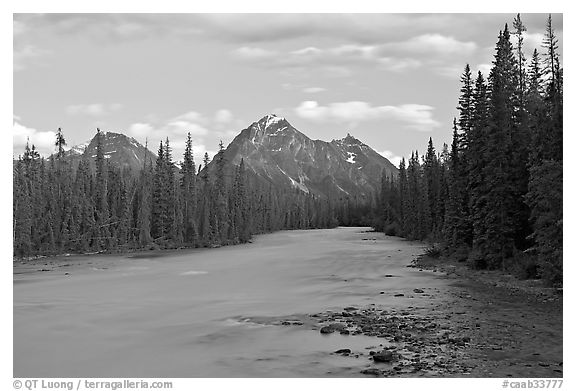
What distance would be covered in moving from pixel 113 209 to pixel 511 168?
62511mm

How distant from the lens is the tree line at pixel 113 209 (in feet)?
233

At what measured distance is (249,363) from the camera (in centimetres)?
1781

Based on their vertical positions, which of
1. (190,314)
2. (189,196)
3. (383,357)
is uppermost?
(189,196)

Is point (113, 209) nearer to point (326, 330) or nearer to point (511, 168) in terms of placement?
Answer: point (511, 168)

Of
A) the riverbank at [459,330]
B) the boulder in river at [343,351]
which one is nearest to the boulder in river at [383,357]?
the riverbank at [459,330]

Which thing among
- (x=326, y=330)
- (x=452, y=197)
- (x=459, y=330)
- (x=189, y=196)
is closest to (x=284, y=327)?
(x=326, y=330)

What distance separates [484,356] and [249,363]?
731 cm

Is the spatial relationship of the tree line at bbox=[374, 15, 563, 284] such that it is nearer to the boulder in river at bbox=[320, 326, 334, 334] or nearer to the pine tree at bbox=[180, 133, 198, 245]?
the boulder in river at bbox=[320, 326, 334, 334]

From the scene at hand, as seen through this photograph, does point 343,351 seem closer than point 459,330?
Yes

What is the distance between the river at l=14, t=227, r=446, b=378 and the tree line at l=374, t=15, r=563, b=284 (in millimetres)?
5801

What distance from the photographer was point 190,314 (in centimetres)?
2736
